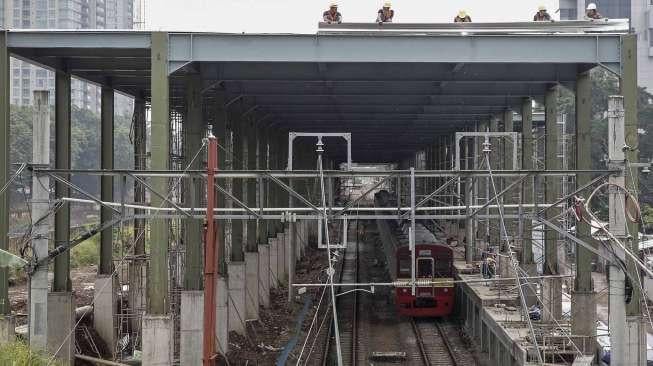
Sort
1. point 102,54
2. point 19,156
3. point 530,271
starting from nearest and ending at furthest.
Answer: point 102,54, point 530,271, point 19,156

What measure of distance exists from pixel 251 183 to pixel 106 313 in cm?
649

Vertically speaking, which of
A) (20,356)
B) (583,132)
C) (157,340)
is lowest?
(157,340)

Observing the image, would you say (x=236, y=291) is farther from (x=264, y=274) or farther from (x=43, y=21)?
(x=43, y=21)

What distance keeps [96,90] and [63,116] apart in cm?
10063

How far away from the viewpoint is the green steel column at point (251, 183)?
2402cm

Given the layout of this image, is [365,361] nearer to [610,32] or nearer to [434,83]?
[434,83]

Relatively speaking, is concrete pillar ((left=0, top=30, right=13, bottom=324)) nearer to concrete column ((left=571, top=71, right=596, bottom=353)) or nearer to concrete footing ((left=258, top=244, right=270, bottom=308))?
concrete column ((left=571, top=71, right=596, bottom=353))

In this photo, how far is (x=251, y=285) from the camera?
2386 centimetres

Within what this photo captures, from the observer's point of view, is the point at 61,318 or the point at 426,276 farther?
the point at 426,276

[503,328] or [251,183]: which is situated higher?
[251,183]

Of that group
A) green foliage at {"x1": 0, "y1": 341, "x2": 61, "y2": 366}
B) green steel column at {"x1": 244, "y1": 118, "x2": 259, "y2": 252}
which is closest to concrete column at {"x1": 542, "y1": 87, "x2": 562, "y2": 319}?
green steel column at {"x1": 244, "y1": 118, "x2": 259, "y2": 252}

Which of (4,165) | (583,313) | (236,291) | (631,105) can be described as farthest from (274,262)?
(631,105)

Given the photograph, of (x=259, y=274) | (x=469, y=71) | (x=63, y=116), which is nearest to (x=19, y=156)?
(x=259, y=274)

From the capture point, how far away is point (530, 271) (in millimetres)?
21891
